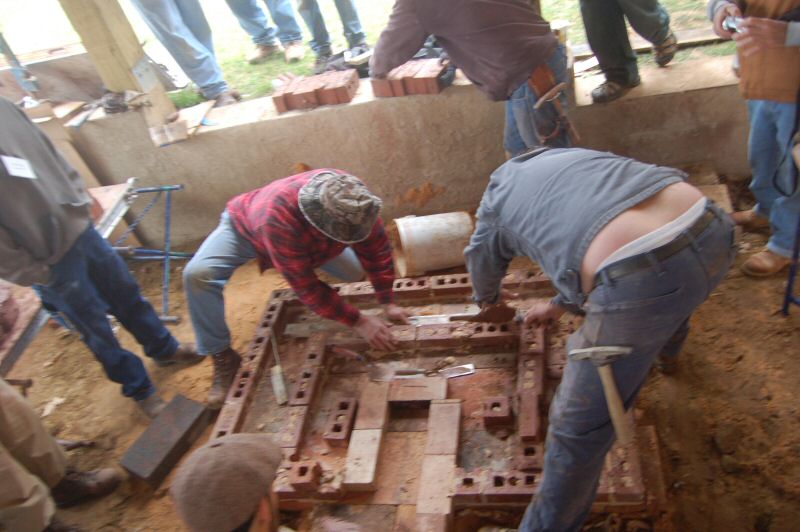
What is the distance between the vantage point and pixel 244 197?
3.59 metres

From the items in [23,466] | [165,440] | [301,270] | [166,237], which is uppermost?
[301,270]

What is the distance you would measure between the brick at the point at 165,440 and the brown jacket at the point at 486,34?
9.21 feet

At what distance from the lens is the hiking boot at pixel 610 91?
4008 millimetres

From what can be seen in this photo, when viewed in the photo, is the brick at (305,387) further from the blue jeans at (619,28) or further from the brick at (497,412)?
the blue jeans at (619,28)

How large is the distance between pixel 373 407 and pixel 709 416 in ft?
6.12

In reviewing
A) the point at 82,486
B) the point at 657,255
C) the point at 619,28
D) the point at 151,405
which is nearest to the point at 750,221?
the point at 619,28

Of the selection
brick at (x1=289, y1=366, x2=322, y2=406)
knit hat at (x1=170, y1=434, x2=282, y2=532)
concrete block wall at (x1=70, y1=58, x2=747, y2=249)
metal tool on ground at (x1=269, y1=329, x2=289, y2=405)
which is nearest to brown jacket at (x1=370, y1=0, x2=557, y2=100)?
concrete block wall at (x1=70, y1=58, x2=747, y2=249)

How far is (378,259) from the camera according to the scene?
10.9 ft

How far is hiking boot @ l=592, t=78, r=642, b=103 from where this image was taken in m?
4.01

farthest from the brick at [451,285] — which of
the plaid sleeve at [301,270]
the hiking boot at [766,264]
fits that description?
the hiking boot at [766,264]

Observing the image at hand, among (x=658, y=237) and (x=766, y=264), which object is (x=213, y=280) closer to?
(x=658, y=237)

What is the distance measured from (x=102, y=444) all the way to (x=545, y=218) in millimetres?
3459

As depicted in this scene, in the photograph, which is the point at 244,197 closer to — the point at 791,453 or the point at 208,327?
the point at 208,327

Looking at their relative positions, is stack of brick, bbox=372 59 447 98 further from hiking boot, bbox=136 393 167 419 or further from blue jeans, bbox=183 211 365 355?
hiking boot, bbox=136 393 167 419
